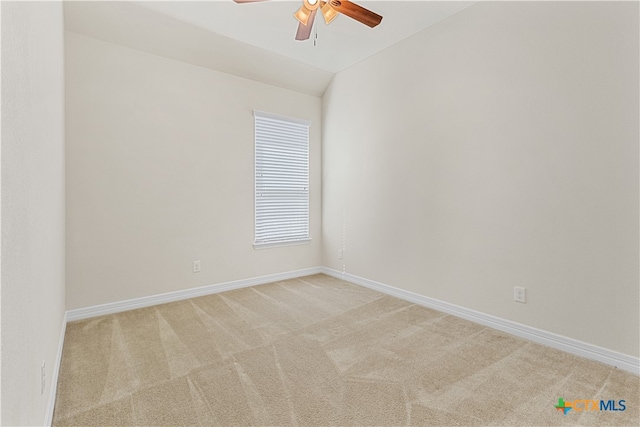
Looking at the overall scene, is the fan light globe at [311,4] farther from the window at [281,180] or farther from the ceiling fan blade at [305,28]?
the window at [281,180]

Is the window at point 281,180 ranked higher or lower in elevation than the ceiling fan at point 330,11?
lower

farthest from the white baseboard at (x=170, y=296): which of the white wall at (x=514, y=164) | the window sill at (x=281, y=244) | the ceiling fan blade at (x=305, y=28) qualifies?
the ceiling fan blade at (x=305, y=28)

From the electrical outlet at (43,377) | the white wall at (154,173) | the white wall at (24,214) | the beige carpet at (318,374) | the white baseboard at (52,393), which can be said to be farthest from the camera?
the white wall at (154,173)

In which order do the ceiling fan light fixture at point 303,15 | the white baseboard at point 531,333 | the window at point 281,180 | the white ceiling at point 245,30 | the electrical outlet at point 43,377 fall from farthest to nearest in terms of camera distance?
the window at point 281,180, the white ceiling at point 245,30, the ceiling fan light fixture at point 303,15, the white baseboard at point 531,333, the electrical outlet at point 43,377

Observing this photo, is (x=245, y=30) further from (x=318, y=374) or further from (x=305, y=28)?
(x=318, y=374)

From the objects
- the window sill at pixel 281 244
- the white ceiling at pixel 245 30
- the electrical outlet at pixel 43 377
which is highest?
the white ceiling at pixel 245 30

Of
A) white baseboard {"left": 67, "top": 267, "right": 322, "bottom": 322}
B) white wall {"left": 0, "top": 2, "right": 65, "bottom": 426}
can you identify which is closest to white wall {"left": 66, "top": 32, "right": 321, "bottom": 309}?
white baseboard {"left": 67, "top": 267, "right": 322, "bottom": 322}

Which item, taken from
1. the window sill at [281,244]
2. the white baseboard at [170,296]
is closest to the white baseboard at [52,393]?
the white baseboard at [170,296]

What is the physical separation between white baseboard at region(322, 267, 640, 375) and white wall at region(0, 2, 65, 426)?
299 cm

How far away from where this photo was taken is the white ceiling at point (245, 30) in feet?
9.06

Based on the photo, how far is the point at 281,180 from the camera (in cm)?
423

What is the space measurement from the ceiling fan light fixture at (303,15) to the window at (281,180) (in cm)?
179

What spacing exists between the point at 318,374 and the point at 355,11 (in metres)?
2.55

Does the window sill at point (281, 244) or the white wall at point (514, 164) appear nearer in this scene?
the white wall at point (514, 164)
